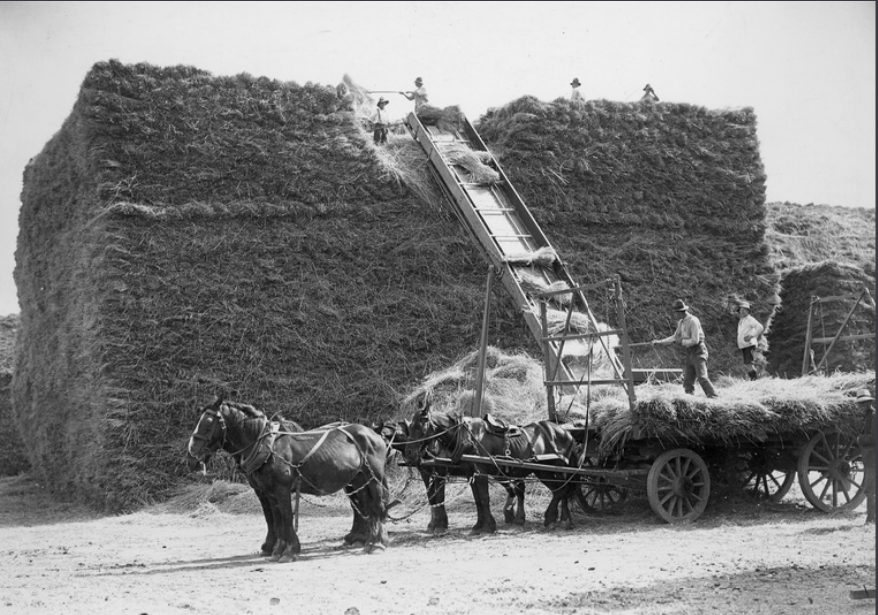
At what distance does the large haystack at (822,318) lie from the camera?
1838 centimetres

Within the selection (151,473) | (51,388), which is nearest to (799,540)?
(151,473)

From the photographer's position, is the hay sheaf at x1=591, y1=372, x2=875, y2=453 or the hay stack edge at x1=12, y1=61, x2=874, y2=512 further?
the hay stack edge at x1=12, y1=61, x2=874, y2=512

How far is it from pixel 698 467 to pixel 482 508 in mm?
2711

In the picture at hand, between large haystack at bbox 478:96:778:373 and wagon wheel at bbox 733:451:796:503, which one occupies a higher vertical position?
large haystack at bbox 478:96:778:373

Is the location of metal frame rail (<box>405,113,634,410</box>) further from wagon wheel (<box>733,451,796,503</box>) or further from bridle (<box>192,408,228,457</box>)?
bridle (<box>192,408,228,457</box>)

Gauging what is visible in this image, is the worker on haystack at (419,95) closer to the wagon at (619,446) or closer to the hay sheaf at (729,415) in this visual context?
the wagon at (619,446)

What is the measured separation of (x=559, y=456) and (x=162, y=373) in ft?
21.0

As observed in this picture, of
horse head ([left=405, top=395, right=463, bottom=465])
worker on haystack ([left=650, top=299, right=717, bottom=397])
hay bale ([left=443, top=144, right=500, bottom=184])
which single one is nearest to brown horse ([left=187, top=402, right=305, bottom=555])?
horse head ([left=405, top=395, right=463, bottom=465])

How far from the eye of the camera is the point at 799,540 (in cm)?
1046

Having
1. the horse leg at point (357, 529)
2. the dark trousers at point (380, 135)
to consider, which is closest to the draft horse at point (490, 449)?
the horse leg at point (357, 529)

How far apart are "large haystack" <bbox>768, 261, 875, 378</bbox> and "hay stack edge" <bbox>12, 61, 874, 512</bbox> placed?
61.1 inches

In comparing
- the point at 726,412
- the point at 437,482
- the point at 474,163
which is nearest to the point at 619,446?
the point at 726,412

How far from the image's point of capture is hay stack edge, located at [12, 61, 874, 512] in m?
15.0

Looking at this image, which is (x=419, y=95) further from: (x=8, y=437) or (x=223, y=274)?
(x=8, y=437)
